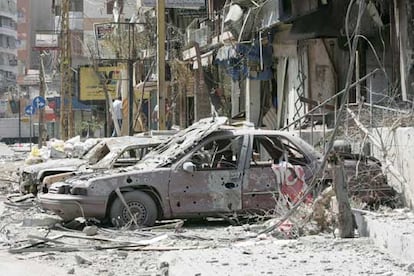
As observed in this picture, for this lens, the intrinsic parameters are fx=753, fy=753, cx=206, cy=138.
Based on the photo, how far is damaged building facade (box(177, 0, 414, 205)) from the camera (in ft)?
45.2

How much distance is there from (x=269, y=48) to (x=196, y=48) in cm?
653

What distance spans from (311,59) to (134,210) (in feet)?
29.4

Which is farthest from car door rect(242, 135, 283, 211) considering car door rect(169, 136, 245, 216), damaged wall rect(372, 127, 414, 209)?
damaged wall rect(372, 127, 414, 209)

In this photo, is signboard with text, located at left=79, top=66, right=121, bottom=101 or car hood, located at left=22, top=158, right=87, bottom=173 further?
signboard with text, located at left=79, top=66, right=121, bottom=101

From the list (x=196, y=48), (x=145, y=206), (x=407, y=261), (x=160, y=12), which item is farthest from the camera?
(x=196, y=48)

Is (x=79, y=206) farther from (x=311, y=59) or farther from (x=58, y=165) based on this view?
(x=311, y=59)

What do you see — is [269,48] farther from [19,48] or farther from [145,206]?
[19,48]

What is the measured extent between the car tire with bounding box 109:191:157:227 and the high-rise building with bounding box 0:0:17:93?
114 meters

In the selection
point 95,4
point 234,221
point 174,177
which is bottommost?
point 234,221

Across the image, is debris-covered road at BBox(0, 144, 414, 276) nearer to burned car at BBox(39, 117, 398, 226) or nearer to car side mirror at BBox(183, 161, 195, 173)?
burned car at BBox(39, 117, 398, 226)

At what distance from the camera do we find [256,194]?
12.2 m

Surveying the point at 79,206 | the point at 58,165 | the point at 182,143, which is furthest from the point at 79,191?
the point at 58,165

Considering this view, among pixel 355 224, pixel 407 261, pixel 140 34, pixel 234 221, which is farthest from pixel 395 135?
pixel 140 34

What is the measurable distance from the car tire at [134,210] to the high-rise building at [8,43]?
11403 centimetres
